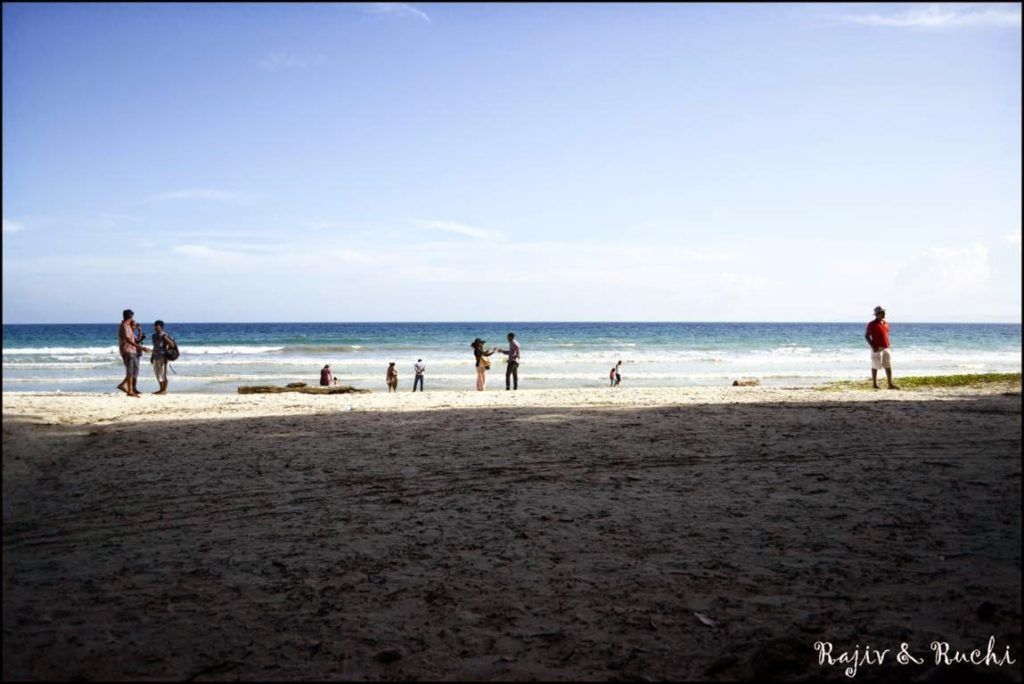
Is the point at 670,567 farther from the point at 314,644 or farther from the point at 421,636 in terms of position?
the point at 314,644

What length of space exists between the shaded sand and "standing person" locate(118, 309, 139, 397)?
4576mm

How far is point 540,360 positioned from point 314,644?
38176 millimetres

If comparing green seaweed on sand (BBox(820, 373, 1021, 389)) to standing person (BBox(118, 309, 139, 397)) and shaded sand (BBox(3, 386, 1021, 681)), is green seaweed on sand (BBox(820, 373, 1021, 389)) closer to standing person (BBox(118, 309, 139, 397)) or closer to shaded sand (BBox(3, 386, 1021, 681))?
shaded sand (BBox(3, 386, 1021, 681))

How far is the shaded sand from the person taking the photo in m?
4.30

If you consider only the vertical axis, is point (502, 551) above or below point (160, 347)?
below

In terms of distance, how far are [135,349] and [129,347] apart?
19 cm

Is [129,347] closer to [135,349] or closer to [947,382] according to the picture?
[135,349]

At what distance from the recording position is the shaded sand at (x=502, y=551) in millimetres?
4301

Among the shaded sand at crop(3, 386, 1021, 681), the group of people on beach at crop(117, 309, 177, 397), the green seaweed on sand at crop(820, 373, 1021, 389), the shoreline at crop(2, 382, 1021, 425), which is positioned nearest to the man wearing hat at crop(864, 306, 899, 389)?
the shoreline at crop(2, 382, 1021, 425)

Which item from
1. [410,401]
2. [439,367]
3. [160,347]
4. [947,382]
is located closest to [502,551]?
[410,401]

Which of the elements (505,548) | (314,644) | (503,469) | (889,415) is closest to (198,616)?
(314,644)

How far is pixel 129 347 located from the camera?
47.6 feet

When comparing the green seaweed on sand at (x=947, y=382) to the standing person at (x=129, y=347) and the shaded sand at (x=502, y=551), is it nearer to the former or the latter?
the shaded sand at (x=502, y=551)

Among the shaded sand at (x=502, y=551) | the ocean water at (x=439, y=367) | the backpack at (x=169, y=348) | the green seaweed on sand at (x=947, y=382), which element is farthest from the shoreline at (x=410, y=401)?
the ocean water at (x=439, y=367)
